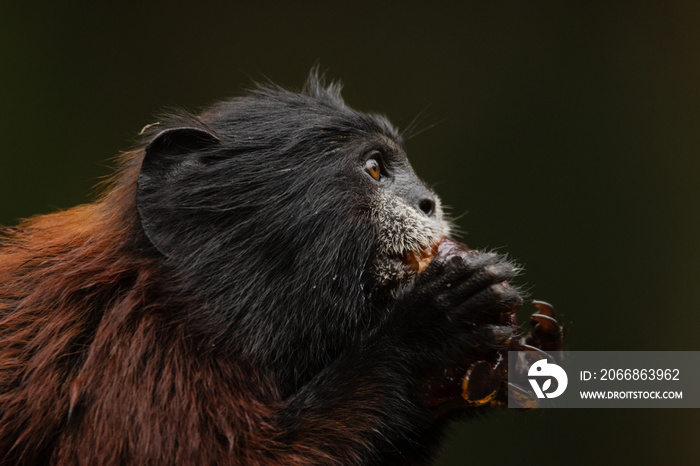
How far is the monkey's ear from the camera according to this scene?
2062 mm

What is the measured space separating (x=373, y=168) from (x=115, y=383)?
1037 millimetres

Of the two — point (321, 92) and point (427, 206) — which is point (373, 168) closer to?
point (427, 206)

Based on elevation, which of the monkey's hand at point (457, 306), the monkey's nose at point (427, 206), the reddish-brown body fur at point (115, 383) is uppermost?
the monkey's nose at point (427, 206)

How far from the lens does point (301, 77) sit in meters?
5.25

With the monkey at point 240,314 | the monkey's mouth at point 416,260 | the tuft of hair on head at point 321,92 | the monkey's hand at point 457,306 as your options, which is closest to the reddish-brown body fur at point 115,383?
the monkey at point 240,314

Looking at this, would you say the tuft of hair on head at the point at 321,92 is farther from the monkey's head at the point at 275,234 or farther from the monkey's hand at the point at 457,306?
the monkey's hand at the point at 457,306

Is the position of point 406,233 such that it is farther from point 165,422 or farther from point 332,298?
point 165,422

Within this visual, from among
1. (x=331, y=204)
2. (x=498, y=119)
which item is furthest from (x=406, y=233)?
(x=498, y=119)

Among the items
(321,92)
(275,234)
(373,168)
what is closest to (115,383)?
(275,234)

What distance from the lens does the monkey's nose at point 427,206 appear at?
2.47 metres

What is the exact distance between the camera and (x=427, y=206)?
250cm

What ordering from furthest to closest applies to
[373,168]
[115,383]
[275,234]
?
1. [373,168]
2. [275,234]
3. [115,383]

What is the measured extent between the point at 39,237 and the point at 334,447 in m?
1.21

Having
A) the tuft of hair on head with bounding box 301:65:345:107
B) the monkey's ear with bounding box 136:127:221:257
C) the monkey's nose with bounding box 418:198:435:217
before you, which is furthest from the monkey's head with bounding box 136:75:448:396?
the tuft of hair on head with bounding box 301:65:345:107
